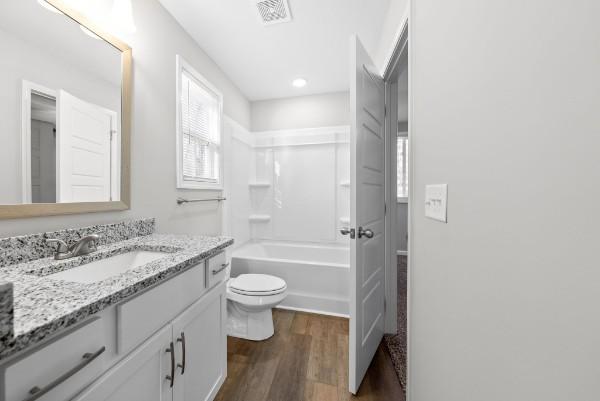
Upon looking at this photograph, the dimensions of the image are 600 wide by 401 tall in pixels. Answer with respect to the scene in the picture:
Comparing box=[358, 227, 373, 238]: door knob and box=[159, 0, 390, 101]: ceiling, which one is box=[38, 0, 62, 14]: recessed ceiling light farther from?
box=[358, 227, 373, 238]: door knob

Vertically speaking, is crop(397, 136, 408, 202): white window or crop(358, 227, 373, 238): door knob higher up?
crop(397, 136, 408, 202): white window

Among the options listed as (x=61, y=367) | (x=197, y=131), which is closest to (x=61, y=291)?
(x=61, y=367)

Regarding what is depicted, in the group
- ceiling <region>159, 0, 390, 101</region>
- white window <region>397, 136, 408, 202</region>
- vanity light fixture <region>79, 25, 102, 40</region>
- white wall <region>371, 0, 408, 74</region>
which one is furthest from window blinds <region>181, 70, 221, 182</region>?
white window <region>397, 136, 408, 202</region>

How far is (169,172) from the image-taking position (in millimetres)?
1702

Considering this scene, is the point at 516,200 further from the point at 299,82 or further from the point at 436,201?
the point at 299,82

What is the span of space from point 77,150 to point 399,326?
244 centimetres

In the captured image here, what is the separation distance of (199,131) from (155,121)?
515 millimetres

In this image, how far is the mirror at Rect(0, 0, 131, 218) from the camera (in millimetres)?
898

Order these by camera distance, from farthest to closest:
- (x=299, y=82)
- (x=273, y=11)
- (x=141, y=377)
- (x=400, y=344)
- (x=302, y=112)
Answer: (x=302, y=112) < (x=299, y=82) < (x=400, y=344) < (x=273, y=11) < (x=141, y=377)

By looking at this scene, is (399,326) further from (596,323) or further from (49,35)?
(49,35)

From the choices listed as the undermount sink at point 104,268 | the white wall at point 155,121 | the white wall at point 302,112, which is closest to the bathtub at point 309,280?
the white wall at point 155,121

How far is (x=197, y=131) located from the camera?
2045 millimetres

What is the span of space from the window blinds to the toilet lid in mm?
950

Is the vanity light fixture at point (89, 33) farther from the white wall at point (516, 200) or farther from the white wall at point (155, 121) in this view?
the white wall at point (516, 200)
